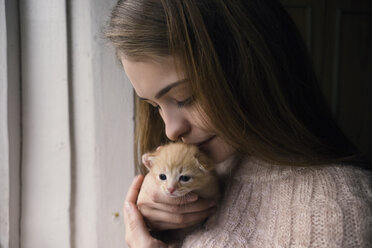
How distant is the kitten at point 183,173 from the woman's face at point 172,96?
5cm

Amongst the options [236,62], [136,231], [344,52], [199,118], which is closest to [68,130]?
[136,231]

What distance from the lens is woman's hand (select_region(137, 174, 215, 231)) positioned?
832 mm

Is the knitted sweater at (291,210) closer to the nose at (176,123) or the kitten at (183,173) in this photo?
the kitten at (183,173)

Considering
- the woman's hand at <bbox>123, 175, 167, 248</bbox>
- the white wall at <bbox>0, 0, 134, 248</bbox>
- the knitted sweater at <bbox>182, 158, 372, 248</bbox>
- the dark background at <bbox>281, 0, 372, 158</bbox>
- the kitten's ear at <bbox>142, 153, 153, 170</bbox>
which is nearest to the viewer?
the knitted sweater at <bbox>182, 158, 372, 248</bbox>

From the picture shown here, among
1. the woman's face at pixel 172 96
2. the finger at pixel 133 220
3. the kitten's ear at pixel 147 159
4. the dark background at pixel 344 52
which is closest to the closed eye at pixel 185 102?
the woman's face at pixel 172 96

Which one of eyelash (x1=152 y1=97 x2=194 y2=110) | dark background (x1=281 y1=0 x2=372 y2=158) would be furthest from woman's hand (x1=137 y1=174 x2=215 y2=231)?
dark background (x1=281 y1=0 x2=372 y2=158)

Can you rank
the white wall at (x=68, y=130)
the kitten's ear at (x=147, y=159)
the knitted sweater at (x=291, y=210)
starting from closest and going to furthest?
the knitted sweater at (x=291, y=210), the kitten's ear at (x=147, y=159), the white wall at (x=68, y=130)

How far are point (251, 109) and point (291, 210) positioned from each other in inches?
10.6

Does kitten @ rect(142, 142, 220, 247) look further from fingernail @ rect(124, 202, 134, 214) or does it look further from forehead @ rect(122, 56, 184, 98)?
forehead @ rect(122, 56, 184, 98)

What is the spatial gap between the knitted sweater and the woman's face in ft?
0.44

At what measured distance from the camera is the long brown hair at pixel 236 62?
69 cm

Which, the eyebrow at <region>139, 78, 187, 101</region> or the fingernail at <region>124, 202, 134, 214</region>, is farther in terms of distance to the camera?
the fingernail at <region>124, 202, 134, 214</region>

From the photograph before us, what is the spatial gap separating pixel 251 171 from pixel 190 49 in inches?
15.7

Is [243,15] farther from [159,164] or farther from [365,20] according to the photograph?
[365,20]
